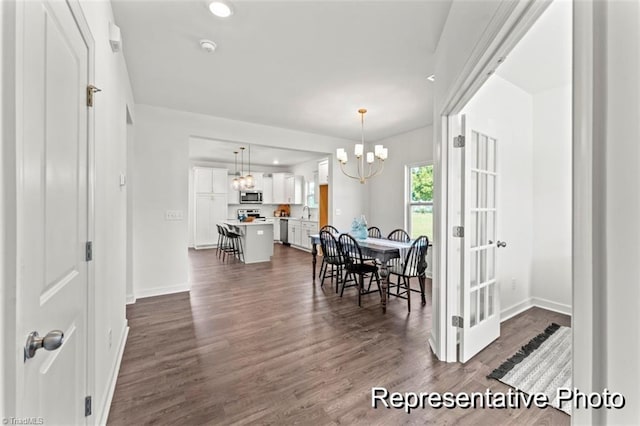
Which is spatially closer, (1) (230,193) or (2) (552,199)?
(2) (552,199)

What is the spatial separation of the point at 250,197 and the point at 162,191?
5.02 meters

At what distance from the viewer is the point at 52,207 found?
965 mm

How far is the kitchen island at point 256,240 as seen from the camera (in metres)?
6.04

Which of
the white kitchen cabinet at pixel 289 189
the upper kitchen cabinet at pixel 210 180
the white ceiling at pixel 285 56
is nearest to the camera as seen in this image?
the white ceiling at pixel 285 56

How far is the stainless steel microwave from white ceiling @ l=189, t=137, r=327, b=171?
0.93 meters

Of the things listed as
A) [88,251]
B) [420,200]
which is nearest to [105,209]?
[88,251]

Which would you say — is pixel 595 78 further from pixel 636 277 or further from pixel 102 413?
pixel 102 413

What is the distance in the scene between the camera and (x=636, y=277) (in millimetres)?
575

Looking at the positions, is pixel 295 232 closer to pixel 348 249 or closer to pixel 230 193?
pixel 230 193

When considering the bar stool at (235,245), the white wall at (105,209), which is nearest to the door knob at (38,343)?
the white wall at (105,209)

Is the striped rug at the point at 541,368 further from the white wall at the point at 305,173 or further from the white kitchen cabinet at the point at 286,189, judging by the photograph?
the white kitchen cabinet at the point at 286,189

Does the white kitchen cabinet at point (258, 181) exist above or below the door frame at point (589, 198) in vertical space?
above

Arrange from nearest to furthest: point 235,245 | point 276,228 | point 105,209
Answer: point 105,209
point 235,245
point 276,228

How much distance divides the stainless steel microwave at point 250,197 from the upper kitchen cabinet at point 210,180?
582 mm
